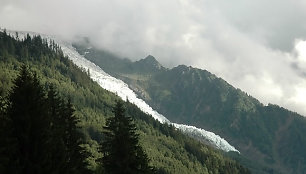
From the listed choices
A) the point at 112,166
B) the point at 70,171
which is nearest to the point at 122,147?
the point at 112,166

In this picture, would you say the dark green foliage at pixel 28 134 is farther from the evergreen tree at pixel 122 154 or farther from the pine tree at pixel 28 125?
the evergreen tree at pixel 122 154

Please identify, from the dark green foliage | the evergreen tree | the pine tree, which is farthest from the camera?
the evergreen tree

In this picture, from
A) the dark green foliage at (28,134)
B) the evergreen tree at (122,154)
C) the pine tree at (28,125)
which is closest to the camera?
the dark green foliage at (28,134)

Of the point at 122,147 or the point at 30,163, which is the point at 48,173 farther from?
the point at 122,147

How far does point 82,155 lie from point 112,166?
6.43 metres

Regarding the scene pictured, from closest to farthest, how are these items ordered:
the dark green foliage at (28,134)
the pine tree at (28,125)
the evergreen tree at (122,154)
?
the dark green foliage at (28,134), the pine tree at (28,125), the evergreen tree at (122,154)

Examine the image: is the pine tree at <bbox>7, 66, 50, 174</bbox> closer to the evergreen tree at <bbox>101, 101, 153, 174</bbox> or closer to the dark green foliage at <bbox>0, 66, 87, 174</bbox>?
the dark green foliage at <bbox>0, 66, 87, 174</bbox>

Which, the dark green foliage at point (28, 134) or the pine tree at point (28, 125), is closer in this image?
the dark green foliage at point (28, 134)

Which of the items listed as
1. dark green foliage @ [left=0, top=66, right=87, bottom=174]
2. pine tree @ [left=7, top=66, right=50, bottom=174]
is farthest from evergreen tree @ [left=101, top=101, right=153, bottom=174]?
pine tree @ [left=7, top=66, right=50, bottom=174]

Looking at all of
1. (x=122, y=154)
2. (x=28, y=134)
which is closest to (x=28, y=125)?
(x=28, y=134)

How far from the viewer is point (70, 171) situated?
3953 centimetres

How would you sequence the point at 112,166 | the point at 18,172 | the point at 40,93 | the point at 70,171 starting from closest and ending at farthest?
the point at 18,172 < the point at 40,93 < the point at 70,171 < the point at 112,166

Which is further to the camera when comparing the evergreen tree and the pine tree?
the evergreen tree

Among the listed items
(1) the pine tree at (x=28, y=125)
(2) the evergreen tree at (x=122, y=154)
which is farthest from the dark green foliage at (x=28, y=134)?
(2) the evergreen tree at (x=122, y=154)
